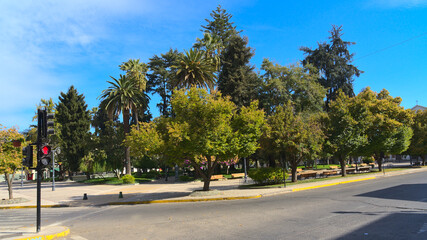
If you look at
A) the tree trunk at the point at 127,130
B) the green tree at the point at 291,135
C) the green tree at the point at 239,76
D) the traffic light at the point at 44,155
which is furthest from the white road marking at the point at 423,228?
the tree trunk at the point at 127,130

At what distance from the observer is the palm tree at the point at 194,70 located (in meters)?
36.4

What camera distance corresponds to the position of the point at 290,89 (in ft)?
136

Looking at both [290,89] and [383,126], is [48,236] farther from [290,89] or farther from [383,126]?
[290,89]

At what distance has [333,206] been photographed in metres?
12.0

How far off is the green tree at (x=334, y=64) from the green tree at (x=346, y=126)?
991 inches

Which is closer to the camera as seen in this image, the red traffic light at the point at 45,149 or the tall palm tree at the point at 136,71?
the red traffic light at the point at 45,149

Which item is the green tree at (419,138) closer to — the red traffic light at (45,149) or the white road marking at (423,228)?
the white road marking at (423,228)

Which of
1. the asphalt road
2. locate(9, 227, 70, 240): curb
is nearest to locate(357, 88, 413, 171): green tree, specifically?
the asphalt road

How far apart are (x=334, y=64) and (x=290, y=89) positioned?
18.7 metres

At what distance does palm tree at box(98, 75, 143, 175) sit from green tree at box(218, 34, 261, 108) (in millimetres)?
13697

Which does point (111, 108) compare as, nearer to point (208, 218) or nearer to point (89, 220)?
point (89, 220)

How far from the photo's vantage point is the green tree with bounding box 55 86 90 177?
51.4m

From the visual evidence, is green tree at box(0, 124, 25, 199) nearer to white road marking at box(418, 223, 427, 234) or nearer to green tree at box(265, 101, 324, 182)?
green tree at box(265, 101, 324, 182)

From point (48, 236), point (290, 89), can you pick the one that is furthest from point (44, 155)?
point (290, 89)
